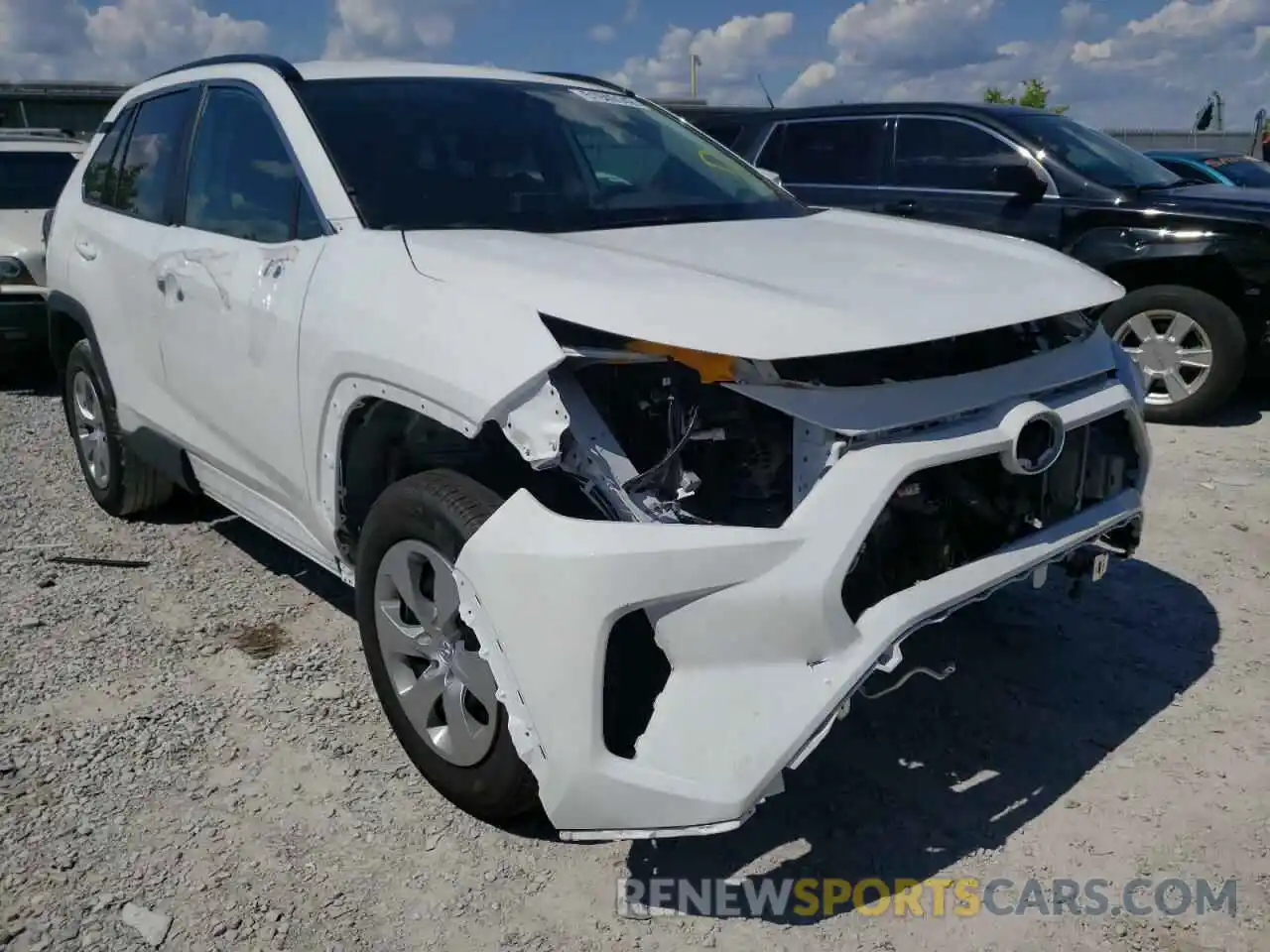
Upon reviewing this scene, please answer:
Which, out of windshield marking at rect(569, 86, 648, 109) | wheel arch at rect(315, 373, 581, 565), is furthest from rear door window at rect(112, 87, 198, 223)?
wheel arch at rect(315, 373, 581, 565)

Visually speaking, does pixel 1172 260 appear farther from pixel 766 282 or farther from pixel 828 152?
pixel 766 282

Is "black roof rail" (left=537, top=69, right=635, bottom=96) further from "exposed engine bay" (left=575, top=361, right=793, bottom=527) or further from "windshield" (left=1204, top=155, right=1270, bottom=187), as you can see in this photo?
"windshield" (left=1204, top=155, right=1270, bottom=187)

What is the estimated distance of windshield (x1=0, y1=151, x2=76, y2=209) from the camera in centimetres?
863

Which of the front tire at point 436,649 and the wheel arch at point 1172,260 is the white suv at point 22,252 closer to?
the front tire at point 436,649

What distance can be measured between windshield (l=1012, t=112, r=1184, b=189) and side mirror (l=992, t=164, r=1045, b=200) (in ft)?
0.79

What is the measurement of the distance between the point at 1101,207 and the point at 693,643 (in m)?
5.50

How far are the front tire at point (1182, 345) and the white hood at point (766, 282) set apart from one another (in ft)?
12.1

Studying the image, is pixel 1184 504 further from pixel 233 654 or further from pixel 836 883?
pixel 233 654

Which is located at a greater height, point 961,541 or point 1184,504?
point 961,541

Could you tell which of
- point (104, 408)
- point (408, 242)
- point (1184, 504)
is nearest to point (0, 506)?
point (104, 408)

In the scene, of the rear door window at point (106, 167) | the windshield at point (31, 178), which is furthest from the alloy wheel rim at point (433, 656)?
the windshield at point (31, 178)

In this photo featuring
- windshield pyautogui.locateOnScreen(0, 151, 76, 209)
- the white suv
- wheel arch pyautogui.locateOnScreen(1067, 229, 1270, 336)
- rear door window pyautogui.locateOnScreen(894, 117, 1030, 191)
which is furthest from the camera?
windshield pyautogui.locateOnScreen(0, 151, 76, 209)

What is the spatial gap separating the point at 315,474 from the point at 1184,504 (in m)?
3.95

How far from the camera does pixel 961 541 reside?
277 centimetres
